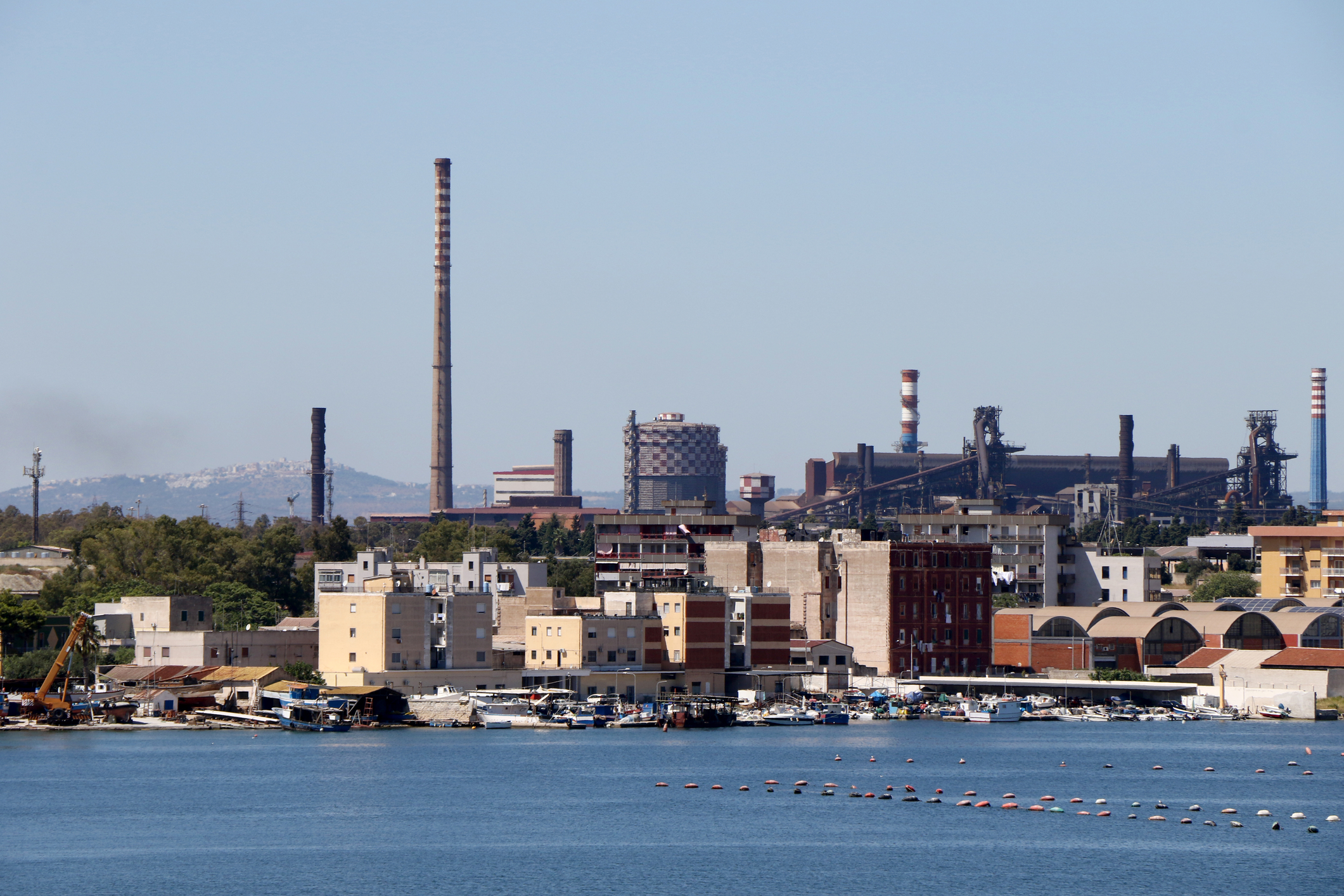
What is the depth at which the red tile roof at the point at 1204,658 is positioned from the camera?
402 feet

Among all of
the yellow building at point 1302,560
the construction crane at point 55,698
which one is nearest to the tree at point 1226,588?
the yellow building at point 1302,560

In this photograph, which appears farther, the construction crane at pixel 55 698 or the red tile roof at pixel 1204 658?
the red tile roof at pixel 1204 658

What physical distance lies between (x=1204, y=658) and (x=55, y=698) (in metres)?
66.2

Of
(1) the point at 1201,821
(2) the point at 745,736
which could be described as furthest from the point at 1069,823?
(2) the point at 745,736

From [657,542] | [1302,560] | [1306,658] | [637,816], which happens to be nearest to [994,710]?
[1306,658]

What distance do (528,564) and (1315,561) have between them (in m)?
57.7

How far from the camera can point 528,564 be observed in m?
144

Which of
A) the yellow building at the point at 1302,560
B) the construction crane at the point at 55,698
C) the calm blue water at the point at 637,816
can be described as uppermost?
the yellow building at the point at 1302,560

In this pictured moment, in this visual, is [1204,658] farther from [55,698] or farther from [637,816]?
[55,698]

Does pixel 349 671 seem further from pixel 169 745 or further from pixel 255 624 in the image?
pixel 255 624

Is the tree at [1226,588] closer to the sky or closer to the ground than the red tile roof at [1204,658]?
closer to the sky

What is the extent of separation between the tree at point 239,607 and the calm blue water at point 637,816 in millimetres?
27400

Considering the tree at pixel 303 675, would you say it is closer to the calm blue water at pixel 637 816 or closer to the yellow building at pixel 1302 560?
the calm blue water at pixel 637 816

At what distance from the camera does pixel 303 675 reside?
362 ft
